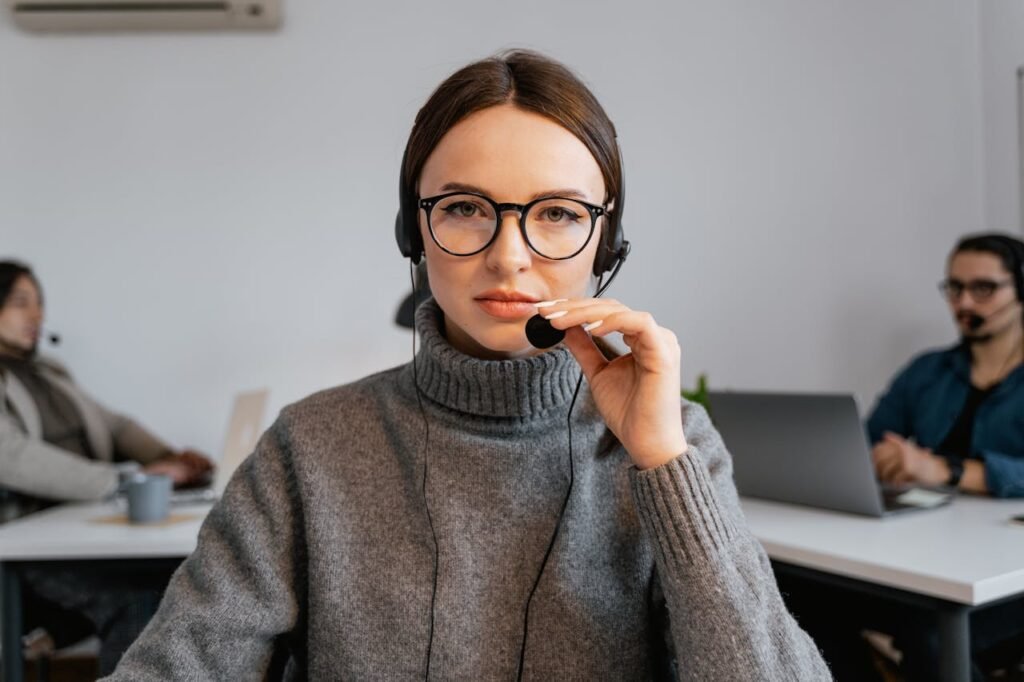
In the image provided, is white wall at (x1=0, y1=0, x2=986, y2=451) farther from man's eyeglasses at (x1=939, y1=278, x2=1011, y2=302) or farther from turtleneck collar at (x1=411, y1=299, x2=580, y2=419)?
turtleneck collar at (x1=411, y1=299, x2=580, y2=419)

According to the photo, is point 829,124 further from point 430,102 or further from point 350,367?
point 430,102

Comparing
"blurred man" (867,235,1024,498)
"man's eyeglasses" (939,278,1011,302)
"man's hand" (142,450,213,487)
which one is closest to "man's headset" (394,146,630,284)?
"blurred man" (867,235,1024,498)

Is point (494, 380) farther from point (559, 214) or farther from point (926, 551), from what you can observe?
point (926, 551)

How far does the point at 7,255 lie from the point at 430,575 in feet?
8.44

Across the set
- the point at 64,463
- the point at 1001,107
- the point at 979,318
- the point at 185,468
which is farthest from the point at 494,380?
the point at 1001,107

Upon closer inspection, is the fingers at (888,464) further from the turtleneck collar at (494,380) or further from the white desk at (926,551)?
the turtleneck collar at (494,380)

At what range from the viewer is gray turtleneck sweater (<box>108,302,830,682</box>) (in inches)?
31.2

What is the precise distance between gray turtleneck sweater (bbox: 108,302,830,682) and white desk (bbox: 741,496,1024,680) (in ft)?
1.59


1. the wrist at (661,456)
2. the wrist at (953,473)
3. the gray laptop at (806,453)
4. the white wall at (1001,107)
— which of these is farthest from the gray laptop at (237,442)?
the white wall at (1001,107)

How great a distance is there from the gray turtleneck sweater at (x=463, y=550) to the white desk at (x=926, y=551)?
486 mm

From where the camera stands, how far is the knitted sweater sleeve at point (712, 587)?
0.74 m

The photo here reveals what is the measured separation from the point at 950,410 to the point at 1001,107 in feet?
3.76

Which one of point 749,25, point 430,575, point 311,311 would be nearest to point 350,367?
point 311,311

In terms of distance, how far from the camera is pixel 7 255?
2.82 m
